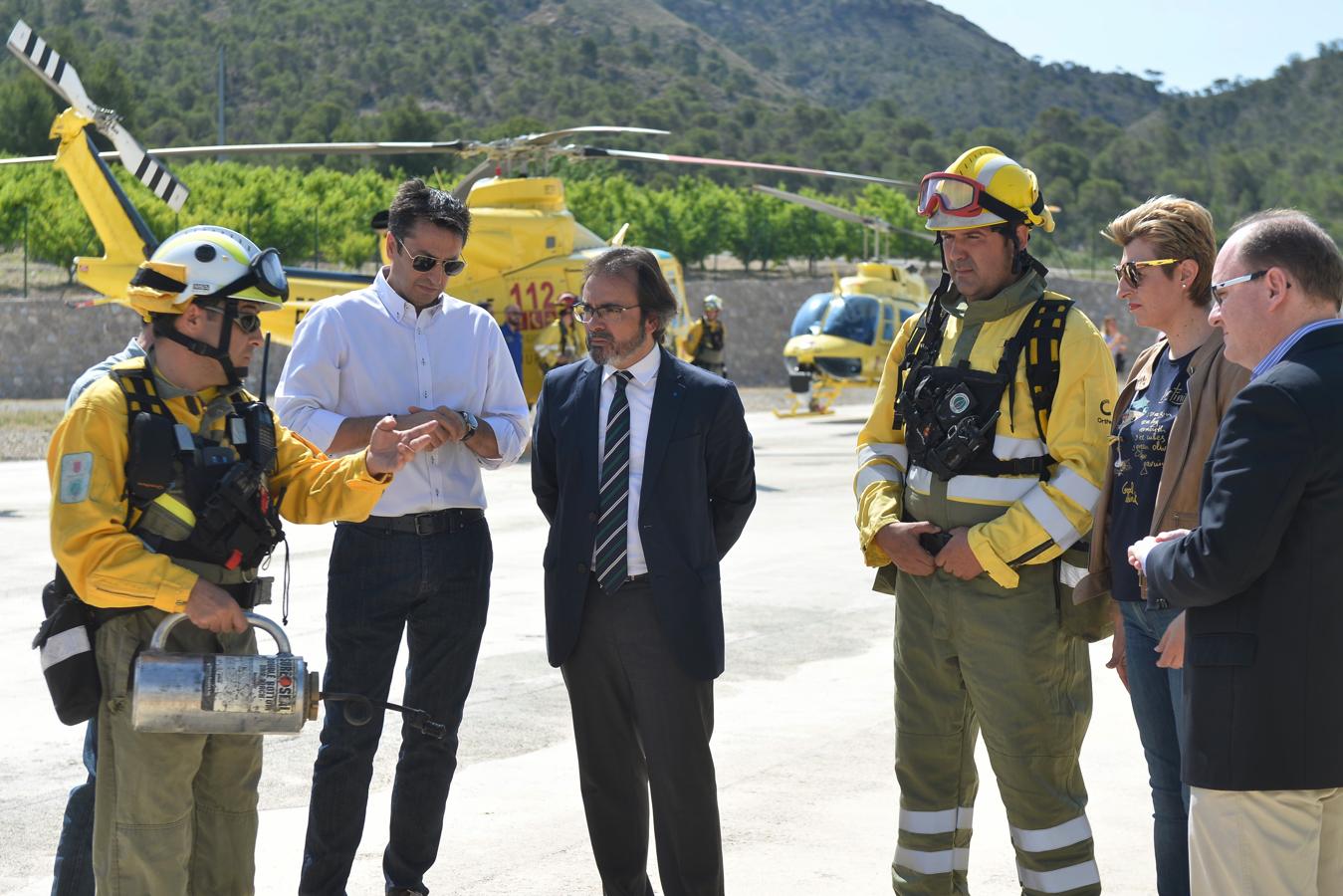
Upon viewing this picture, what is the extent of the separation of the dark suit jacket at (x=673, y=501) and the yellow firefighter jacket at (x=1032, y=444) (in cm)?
47

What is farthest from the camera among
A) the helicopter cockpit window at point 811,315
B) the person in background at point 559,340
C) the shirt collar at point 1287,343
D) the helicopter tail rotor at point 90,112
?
the helicopter cockpit window at point 811,315

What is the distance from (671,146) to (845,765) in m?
88.0

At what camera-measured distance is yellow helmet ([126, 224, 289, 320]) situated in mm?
3738

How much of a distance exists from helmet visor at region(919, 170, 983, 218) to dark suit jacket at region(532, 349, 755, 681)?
784 millimetres

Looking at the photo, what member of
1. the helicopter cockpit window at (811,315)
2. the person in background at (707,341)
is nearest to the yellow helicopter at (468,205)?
the person in background at (707,341)

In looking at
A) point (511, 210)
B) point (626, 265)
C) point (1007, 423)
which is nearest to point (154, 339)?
point (626, 265)

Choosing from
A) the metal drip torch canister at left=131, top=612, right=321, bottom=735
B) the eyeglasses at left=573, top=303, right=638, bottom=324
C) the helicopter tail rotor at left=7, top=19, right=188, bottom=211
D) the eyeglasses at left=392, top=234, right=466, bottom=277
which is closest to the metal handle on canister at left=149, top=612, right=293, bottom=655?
the metal drip torch canister at left=131, top=612, right=321, bottom=735

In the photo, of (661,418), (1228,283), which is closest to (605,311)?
(661,418)

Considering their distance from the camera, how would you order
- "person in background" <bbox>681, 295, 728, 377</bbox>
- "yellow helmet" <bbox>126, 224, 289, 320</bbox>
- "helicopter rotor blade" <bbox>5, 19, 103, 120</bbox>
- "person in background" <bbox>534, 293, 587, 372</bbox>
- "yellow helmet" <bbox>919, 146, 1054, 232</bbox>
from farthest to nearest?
1. "person in background" <bbox>681, 295, 728, 377</bbox>
2. "person in background" <bbox>534, 293, 587, 372</bbox>
3. "helicopter rotor blade" <bbox>5, 19, 103, 120</bbox>
4. "yellow helmet" <bbox>919, 146, 1054, 232</bbox>
5. "yellow helmet" <bbox>126, 224, 289, 320</bbox>

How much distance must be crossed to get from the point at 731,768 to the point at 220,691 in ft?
9.96

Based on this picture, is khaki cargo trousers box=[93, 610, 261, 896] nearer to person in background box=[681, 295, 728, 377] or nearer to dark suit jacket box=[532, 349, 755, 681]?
dark suit jacket box=[532, 349, 755, 681]

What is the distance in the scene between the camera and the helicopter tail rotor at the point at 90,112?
16.0 m

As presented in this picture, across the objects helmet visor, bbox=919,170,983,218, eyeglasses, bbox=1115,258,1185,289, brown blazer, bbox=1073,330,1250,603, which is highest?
helmet visor, bbox=919,170,983,218

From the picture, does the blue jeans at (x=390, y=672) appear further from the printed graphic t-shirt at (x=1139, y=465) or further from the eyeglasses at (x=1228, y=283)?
the eyeglasses at (x=1228, y=283)
